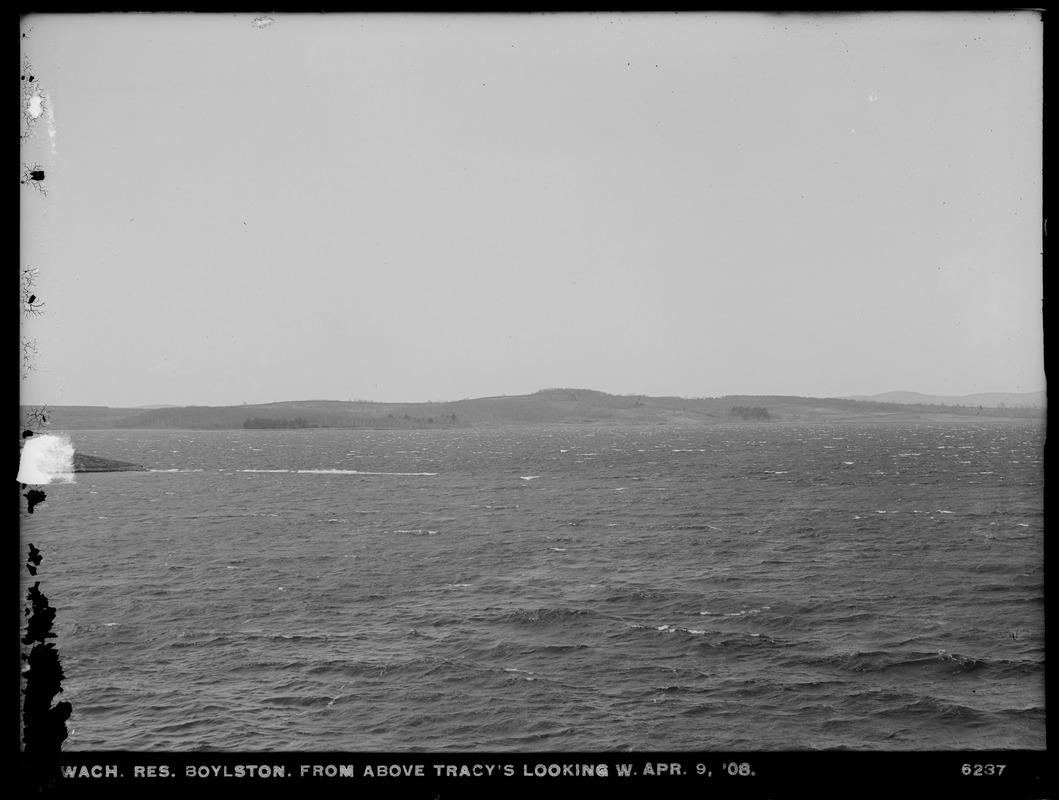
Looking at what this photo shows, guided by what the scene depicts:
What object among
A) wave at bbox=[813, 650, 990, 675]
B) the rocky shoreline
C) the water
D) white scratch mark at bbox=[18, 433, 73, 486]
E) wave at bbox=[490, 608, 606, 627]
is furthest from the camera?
the rocky shoreline

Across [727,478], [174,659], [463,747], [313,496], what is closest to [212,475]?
[313,496]

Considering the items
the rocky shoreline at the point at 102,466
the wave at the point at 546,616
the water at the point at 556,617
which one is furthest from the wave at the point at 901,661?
the rocky shoreline at the point at 102,466

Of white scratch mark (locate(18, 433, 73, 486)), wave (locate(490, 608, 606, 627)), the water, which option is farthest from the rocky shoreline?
white scratch mark (locate(18, 433, 73, 486))

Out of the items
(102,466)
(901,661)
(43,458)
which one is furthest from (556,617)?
(102,466)

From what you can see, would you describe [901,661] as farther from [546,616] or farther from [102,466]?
[102,466]

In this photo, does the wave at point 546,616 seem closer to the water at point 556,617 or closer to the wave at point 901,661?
the water at point 556,617

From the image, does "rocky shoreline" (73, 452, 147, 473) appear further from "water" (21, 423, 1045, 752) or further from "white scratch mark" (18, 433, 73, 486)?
"white scratch mark" (18, 433, 73, 486)

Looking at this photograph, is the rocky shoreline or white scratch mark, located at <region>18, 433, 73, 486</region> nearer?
white scratch mark, located at <region>18, 433, 73, 486</region>
